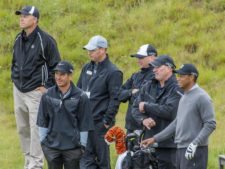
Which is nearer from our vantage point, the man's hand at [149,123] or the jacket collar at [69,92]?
the jacket collar at [69,92]

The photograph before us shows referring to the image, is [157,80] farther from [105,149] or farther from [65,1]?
[65,1]

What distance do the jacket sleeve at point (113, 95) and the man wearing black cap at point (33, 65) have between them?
0.79 metres

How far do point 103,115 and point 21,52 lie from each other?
1.38 m

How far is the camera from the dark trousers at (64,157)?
28.1ft

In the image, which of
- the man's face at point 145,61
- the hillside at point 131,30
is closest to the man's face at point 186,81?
the man's face at point 145,61

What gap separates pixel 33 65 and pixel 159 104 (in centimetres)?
198

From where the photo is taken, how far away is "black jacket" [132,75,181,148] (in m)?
8.62

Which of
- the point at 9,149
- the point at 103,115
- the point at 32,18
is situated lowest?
the point at 9,149

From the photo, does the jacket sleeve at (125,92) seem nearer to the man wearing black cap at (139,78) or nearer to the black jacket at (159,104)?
the man wearing black cap at (139,78)

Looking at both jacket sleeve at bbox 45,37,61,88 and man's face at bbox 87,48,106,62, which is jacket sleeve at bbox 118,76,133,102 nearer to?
man's face at bbox 87,48,106,62

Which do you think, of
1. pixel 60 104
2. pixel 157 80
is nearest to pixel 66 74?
pixel 60 104

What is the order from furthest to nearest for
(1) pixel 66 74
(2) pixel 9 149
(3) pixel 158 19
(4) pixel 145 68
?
(3) pixel 158 19
(2) pixel 9 149
(4) pixel 145 68
(1) pixel 66 74

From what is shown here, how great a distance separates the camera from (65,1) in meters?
17.0

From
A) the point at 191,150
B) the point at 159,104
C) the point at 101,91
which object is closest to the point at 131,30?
the point at 101,91
